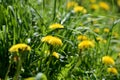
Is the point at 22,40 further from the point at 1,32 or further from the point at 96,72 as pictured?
the point at 96,72

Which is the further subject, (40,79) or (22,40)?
(22,40)

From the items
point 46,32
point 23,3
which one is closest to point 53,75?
point 46,32

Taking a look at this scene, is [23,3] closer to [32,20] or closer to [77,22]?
[32,20]

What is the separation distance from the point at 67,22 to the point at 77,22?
0.32 ft

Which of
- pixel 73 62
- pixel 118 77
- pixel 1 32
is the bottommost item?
pixel 118 77

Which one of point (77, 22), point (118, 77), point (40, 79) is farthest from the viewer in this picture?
point (77, 22)

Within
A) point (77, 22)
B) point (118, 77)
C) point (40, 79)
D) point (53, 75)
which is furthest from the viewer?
point (77, 22)

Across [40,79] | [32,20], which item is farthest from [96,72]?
[40,79]

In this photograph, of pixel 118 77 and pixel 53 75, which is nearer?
pixel 53 75

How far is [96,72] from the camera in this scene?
98.2 inches

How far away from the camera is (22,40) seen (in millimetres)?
2527

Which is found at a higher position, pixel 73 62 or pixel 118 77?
pixel 73 62

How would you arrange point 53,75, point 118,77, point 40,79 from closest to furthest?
point 40,79 < point 53,75 < point 118,77

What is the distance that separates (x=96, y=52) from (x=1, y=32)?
2.16 feet
